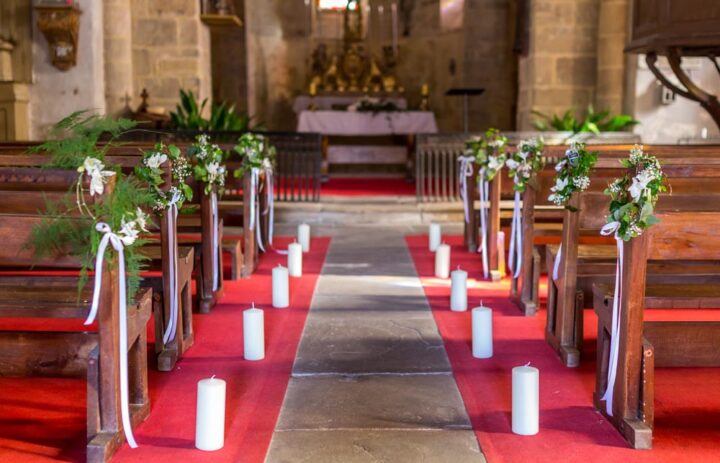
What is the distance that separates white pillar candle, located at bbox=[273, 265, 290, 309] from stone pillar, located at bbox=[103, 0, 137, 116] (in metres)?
6.53

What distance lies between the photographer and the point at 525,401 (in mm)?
3336

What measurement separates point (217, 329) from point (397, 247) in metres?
3.15

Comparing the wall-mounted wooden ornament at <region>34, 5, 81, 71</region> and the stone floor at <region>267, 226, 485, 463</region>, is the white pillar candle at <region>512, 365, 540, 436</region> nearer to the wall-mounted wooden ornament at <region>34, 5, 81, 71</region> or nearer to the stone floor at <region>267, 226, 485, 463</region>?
the stone floor at <region>267, 226, 485, 463</region>

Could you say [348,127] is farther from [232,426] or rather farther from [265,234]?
[232,426]

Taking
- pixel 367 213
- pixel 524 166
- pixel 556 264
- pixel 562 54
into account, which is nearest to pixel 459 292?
pixel 524 166

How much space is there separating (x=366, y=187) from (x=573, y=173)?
25.1 ft

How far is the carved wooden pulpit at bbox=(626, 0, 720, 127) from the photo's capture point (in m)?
7.06

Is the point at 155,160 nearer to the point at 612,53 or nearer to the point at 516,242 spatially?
the point at 516,242

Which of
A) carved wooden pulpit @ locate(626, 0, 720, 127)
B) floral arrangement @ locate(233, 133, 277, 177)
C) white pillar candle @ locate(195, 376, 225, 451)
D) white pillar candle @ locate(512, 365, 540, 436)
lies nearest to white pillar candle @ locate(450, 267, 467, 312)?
white pillar candle @ locate(512, 365, 540, 436)

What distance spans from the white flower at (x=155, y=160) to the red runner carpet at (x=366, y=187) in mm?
6613

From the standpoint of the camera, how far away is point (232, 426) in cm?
348

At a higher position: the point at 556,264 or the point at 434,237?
the point at 556,264

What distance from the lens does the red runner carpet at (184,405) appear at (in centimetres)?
320

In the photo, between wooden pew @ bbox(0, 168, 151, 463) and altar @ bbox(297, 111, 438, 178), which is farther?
altar @ bbox(297, 111, 438, 178)
